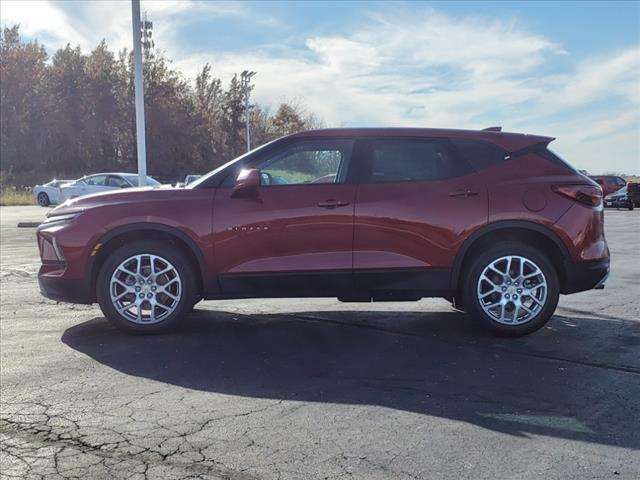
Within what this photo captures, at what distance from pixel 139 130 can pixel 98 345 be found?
33.4 feet

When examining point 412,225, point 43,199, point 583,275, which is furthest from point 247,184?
point 43,199

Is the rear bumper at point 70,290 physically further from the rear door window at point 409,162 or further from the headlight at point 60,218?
the rear door window at point 409,162

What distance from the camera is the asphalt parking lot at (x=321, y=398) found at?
119 inches

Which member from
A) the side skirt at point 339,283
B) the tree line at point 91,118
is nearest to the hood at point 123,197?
the side skirt at point 339,283

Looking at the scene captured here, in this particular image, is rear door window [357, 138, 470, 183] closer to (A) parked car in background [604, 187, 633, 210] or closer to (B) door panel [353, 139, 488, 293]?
(B) door panel [353, 139, 488, 293]

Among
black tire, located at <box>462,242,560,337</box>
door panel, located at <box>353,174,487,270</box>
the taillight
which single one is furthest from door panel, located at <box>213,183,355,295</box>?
the taillight

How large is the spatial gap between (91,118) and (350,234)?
59.5m

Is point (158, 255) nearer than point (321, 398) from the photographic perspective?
No

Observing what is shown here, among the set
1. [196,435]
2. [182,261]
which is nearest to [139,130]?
[182,261]

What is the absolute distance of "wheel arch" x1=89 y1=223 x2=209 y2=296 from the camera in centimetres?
539

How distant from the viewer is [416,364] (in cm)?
463

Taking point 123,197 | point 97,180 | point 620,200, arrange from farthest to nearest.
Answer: point 620,200 < point 97,180 < point 123,197

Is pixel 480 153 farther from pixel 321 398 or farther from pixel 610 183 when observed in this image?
pixel 610 183

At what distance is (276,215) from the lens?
5.33 meters
